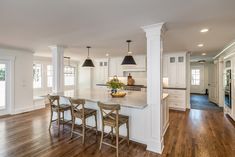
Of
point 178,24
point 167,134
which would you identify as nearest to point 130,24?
point 178,24

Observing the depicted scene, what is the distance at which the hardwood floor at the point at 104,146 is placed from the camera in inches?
105

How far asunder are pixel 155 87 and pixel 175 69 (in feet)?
13.0

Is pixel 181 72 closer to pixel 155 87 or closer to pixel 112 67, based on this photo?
pixel 112 67

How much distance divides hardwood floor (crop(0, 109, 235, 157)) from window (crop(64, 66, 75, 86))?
4.43 m

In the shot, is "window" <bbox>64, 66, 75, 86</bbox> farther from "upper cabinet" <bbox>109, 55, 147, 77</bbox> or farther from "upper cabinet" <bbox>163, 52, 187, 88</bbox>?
"upper cabinet" <bbox>163, 52, 187, 88</bbox>

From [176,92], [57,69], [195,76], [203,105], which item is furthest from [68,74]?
[195,76]

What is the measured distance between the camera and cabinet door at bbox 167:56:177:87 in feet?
20.5

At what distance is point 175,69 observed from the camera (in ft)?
20.4

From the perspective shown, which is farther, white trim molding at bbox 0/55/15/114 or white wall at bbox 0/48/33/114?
white wall at bbox 0/48/33/114

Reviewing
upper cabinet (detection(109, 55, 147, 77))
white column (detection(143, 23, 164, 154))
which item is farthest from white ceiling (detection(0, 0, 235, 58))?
upper cabinet (detection(109, 55, 147, 77))

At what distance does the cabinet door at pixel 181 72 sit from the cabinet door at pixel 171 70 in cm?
15

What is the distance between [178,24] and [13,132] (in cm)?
472

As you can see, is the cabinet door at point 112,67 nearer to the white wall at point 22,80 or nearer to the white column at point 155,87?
the white wall at point 22,80

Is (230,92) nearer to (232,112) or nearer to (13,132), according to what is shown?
(232,112)
